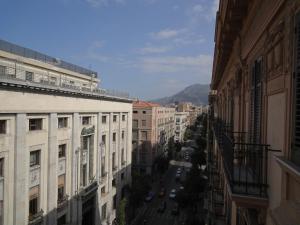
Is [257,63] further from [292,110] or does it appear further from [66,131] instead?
[66,131]

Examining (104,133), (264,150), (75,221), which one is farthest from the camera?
(104,133)

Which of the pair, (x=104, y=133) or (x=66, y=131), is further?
(x=104, y=133)

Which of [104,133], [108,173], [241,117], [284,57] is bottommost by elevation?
[108,173]

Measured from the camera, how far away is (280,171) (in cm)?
424

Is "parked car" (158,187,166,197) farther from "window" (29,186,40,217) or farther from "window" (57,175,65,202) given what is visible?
"window" (29,186,40,217)

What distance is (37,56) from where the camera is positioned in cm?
3062

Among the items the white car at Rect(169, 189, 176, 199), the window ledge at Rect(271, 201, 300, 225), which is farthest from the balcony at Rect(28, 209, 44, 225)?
the white car at Rect(169, 189, 176, 199)

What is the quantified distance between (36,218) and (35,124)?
6.32 m

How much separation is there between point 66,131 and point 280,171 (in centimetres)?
2195

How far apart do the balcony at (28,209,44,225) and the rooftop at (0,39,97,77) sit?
13.5 meters

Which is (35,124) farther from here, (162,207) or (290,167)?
(162,207)

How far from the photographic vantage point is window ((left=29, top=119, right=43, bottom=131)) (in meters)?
20.2

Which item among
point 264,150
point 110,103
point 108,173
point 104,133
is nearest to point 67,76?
point 110,103

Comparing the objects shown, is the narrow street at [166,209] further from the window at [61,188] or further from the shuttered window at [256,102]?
the shuttered window at [256,102]
